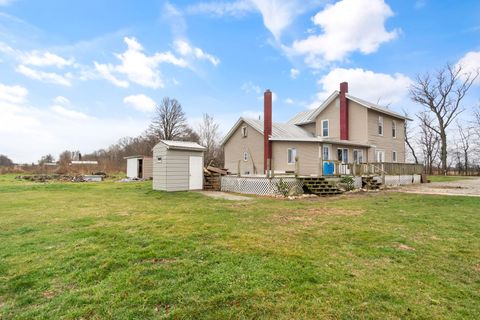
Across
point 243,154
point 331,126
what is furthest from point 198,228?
point 331,126

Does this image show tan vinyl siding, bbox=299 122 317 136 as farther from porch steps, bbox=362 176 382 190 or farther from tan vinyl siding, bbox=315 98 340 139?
porch steps, bbox=362 176 382 190

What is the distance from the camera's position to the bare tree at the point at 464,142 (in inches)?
1572

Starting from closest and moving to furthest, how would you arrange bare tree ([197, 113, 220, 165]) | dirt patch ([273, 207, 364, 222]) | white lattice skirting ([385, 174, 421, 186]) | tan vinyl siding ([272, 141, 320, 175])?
dirt patch ([273, 207, 364, 222])
white lattice skirting ([385, 174, 421, 186])
tan vinyl siding ([272, 141, 320, 175])
bare tree ([197, 113, 220, 165])

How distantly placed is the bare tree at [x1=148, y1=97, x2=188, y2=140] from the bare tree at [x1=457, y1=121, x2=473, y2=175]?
43.4 m

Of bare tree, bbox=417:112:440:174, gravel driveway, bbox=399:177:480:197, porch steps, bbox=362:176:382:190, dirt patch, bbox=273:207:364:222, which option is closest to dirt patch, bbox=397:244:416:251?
dirt patch, bbox=273:207:364:222

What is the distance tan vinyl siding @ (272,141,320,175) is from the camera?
18531 mm

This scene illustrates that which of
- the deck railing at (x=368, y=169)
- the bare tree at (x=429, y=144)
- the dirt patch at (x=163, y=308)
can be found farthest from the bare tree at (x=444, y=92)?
the dirt patch at (x=163, y=308)

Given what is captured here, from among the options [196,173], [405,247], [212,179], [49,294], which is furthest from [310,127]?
[49,294]

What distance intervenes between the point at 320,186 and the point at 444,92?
3223 cm

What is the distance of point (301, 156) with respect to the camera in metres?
19.2

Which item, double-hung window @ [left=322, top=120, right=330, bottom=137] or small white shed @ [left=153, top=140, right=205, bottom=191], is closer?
small white shed @ [left=153, top=140, right=205, bottom=191]

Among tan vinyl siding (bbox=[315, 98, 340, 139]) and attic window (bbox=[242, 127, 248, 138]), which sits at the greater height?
tan vinyl siding (bbox=[315, 98, 340, 139])

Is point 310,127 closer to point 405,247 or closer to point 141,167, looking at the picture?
point 141,167

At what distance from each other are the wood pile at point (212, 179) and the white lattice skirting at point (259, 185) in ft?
2.50
